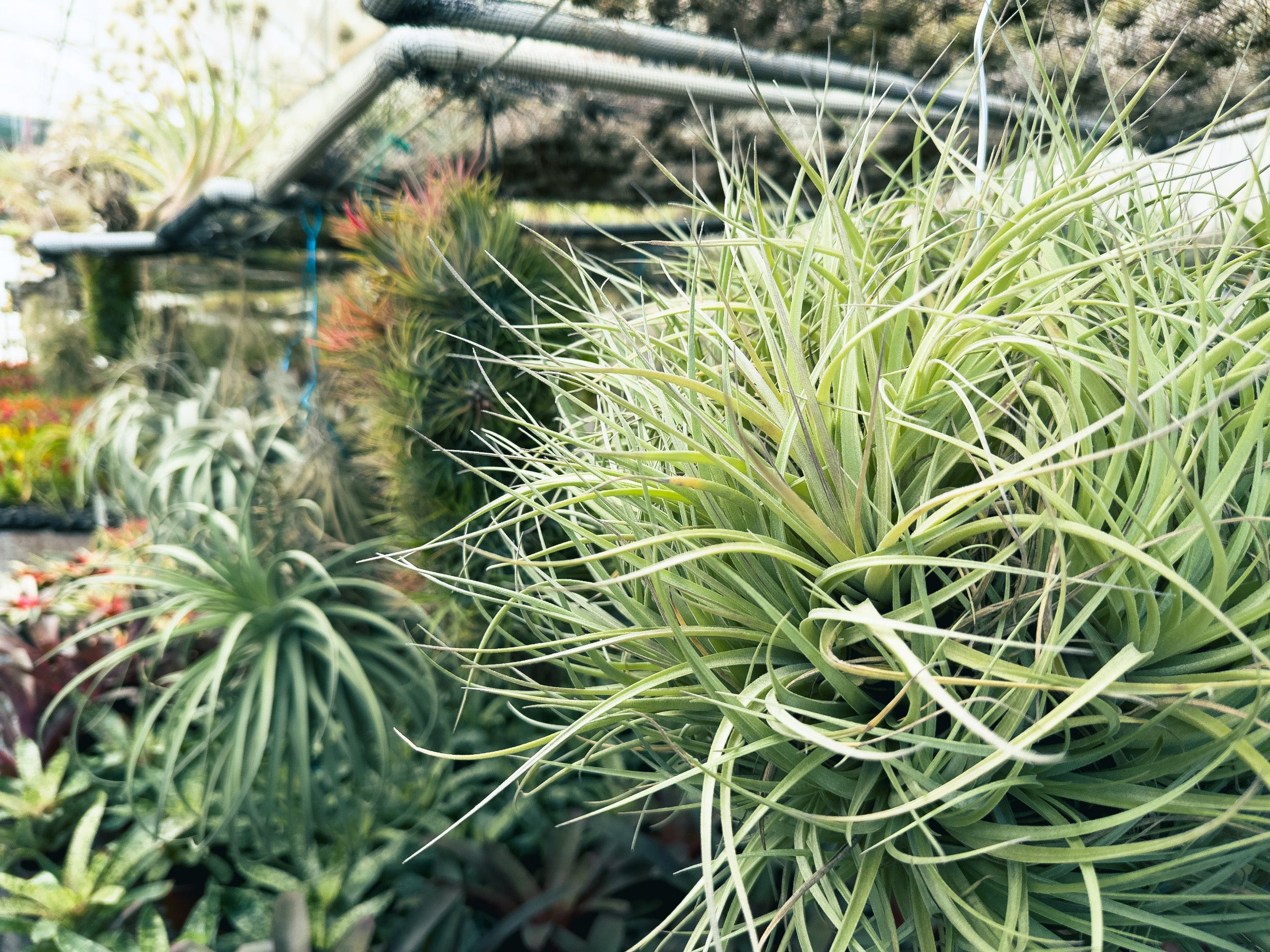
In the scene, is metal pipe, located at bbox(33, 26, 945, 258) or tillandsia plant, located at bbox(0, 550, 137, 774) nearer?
metal pipe, located at bbox(33, 26, 945, 258)

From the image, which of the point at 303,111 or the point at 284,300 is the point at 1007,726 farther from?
the point at 284,300

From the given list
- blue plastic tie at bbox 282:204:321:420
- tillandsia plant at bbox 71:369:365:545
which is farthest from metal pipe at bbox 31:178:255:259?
tillandsia plant at bbox 71:369:365:545

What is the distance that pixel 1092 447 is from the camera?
1.11 ft

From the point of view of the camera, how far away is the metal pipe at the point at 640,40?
975 mm

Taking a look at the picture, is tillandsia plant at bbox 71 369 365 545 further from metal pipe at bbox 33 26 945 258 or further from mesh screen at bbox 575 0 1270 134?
mesh screen at bbox 575 0 1270 134

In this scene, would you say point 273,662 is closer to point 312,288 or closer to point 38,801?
point 38,801

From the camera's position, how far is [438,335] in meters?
0.95

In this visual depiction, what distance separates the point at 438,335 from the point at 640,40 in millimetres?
544

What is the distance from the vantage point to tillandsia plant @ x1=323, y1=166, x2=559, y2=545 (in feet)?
3.21

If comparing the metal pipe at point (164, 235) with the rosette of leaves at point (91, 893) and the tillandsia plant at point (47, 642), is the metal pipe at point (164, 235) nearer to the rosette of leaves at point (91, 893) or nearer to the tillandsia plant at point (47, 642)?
the tillandsia plant at point (47, 642)

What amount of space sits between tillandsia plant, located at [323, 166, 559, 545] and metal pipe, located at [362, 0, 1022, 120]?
0.64 feet

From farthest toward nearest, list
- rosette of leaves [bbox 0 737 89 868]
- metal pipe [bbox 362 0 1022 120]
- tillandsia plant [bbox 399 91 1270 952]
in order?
1. rosette of leaves [bbox 0 737 89 868]
2. metal pipe [bbox 362 0 1022 120]
3. tillandsia plant [bbox 399 91 1270 952]

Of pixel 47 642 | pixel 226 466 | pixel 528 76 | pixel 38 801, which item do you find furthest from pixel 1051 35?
pixel 47 642

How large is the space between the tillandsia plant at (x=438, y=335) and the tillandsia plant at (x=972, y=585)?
56 centimetres
